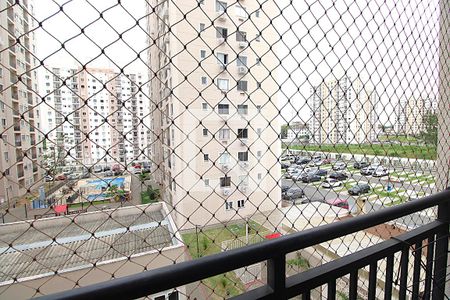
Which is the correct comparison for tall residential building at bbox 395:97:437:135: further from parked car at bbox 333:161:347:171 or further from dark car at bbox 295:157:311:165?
dark car at bbox 295:157:311:165

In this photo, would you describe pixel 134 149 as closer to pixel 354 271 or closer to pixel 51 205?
pixel 51 205

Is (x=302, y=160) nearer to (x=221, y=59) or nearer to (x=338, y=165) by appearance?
(x=338, y=165)

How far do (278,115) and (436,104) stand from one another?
3.51ft

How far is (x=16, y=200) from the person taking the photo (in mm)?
789

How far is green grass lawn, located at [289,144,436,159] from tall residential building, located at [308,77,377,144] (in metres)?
0.03

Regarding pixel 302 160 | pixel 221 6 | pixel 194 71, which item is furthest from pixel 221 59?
pixel 302 160

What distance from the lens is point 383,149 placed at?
1282 millimetres

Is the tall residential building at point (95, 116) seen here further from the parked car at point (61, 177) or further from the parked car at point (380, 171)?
the parked car at point (380, 171)

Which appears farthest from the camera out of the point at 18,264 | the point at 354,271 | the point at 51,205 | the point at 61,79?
the point at 18,264

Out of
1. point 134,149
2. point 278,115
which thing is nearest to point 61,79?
point 134,149

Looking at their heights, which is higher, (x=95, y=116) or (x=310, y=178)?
(x=95, y=116)

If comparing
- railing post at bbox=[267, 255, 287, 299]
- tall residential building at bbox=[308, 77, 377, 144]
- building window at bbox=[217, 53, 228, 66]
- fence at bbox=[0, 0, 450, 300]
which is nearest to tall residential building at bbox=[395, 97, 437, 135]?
fence at bbox=[0, 0, 450, 300]

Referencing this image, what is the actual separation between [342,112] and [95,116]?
1001mm

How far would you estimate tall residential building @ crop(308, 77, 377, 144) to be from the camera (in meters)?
1.07
